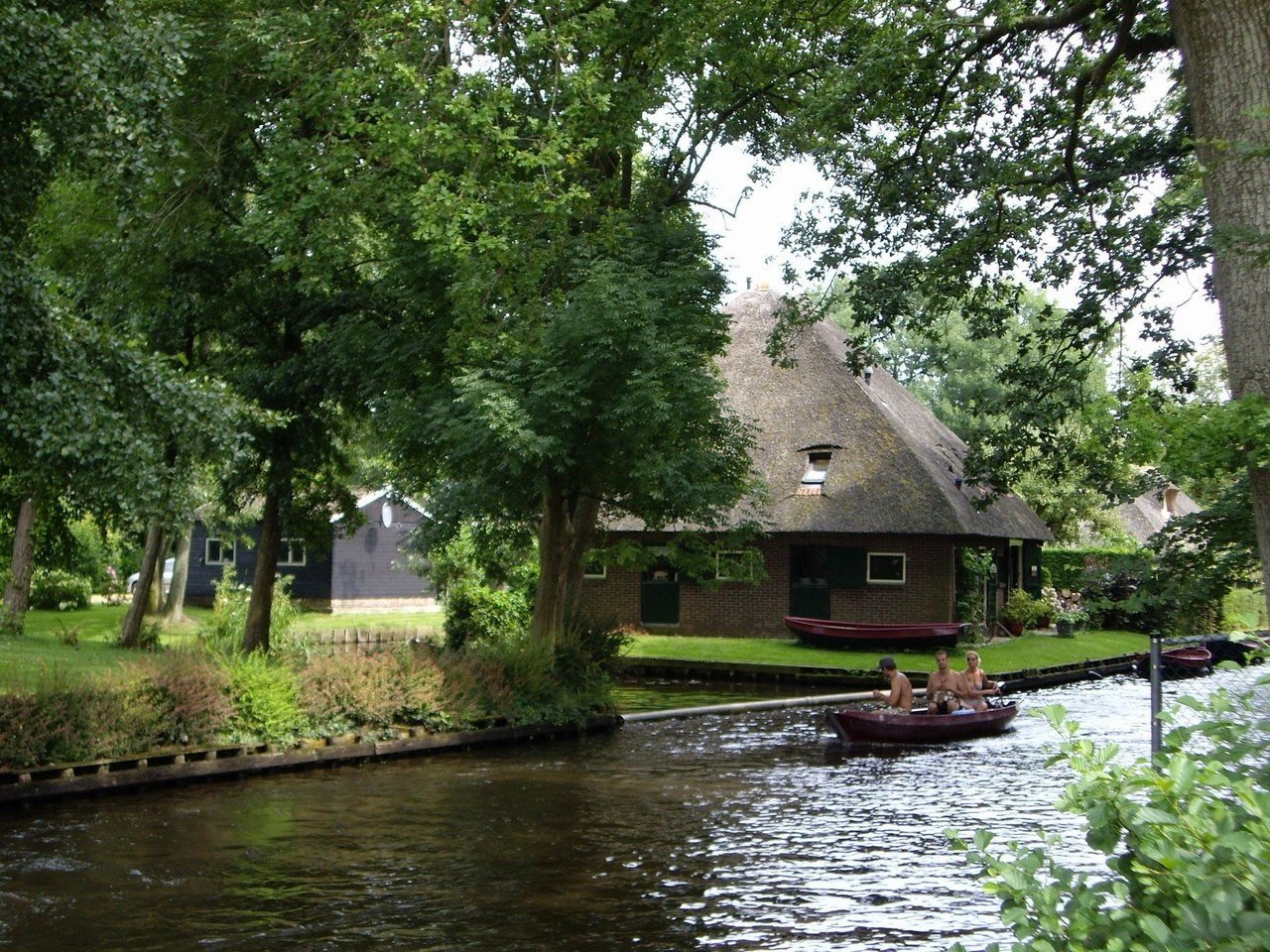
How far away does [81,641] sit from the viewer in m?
32.9

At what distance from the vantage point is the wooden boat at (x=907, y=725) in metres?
22.0

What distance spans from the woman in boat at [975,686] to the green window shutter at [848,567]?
14.5 meters

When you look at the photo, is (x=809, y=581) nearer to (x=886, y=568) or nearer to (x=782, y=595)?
(x=782, y=595)

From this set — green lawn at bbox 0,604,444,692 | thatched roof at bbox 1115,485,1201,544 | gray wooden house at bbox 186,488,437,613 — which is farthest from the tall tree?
thatched roof at bbox 1115,485,1201,544

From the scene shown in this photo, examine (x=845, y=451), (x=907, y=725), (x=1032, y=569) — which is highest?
(x=845, y=451)

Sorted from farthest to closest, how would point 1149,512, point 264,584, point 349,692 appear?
1. point 1149,512
2. point 264,584
3. point 349,692

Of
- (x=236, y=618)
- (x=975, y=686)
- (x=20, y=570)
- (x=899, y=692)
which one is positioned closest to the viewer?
(x=899, y=692)

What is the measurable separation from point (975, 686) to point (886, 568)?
49.9 ft

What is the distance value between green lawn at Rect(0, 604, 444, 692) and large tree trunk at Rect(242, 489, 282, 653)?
1.38 metres

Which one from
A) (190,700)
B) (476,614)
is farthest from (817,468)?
(190,700)

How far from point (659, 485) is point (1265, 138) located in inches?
611

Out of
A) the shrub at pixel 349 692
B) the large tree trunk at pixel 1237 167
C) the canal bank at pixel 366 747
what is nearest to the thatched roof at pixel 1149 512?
the canal bank at pixel 366 747

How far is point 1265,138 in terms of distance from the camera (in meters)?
9.73

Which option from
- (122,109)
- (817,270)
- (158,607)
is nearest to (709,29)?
(817,270)
